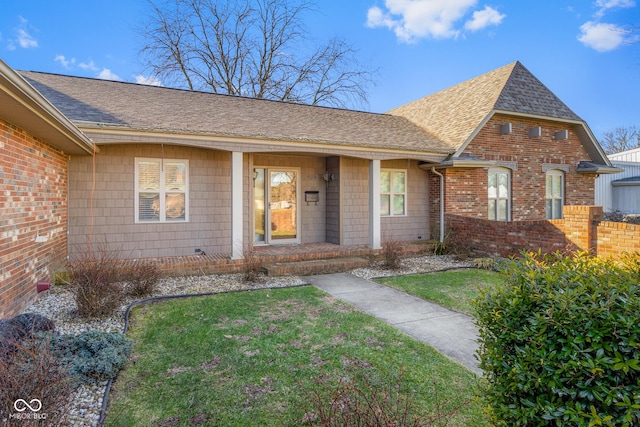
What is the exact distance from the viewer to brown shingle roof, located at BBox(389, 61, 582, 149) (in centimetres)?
1141

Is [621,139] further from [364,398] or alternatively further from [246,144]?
[364,398]

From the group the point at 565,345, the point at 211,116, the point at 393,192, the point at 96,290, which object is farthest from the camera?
the point at 393,192

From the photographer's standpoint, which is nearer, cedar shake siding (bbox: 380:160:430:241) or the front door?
the front door

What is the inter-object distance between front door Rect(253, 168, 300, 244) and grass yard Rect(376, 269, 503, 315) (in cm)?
384

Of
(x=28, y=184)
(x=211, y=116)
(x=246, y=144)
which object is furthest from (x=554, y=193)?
(x=28, y=184)

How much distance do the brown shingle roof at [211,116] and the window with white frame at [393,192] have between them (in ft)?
3.59

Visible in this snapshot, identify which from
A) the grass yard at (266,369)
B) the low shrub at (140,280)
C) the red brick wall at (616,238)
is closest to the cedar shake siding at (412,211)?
the red brick wall at (616,238)

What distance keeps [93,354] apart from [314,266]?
5.25 meters

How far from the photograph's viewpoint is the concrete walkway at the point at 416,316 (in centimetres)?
424

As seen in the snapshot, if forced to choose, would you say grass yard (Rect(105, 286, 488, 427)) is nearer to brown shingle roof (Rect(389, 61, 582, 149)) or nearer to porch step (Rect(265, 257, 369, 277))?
porch step (Rect(265, 257, 369, 277))

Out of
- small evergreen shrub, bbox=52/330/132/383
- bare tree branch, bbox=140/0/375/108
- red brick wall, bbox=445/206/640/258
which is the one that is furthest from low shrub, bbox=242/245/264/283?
bare tree branch, bbox=140/0/375/108

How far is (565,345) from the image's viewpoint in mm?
1875

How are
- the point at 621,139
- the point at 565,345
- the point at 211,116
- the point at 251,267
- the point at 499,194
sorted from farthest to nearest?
the point at 621,139 → the point at 499,194 → the point at 211,116 → the point at 251,267 → the point at 565,345

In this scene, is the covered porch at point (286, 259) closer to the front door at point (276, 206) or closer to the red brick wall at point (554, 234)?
the front door at point (276, 206)
